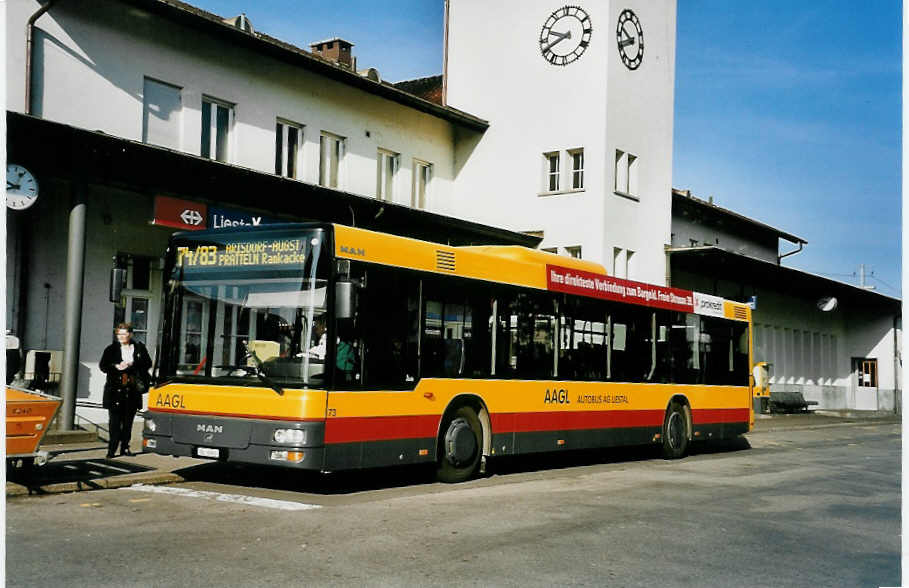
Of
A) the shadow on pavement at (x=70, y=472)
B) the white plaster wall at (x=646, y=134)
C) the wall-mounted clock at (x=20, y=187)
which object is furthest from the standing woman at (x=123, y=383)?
the white plaster wall at (x=646, y=134)

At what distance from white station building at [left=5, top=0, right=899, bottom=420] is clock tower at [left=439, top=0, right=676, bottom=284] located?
2.3 inches

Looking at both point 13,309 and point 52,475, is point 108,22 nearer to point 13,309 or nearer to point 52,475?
point 13,309

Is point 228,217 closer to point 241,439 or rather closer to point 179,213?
point 179,213

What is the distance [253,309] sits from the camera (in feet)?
35.4

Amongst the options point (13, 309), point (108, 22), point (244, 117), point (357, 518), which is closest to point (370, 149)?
point (244, 117)

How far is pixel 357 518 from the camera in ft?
30.8

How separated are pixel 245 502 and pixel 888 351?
150 feet

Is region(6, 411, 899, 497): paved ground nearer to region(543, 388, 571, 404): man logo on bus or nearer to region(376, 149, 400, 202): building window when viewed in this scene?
region(543, 388, 571, 404): man logo on bus

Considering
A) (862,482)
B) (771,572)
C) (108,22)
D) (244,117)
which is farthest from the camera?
(244,117)

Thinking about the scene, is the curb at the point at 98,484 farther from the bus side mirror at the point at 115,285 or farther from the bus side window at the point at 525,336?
the bus side window at the point at 525,336

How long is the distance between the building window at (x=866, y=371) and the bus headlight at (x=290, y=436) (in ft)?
150

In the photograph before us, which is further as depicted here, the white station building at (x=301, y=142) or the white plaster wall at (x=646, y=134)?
the white plaster wall at (x=646, y=134)

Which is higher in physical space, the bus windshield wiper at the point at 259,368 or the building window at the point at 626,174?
the building window at the point at 626,174

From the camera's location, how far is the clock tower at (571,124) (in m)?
28.2
